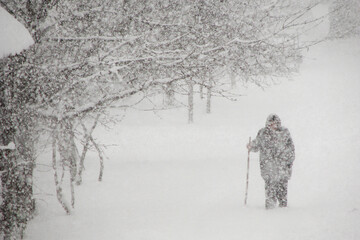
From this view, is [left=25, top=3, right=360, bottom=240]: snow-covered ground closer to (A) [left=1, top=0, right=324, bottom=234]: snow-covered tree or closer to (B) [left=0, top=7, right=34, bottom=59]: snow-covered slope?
(A) [left=1, top=0, right=324, bottom=234]: snow-covered tree

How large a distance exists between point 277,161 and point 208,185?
8.94 ft

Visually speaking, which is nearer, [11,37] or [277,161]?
[11,37]

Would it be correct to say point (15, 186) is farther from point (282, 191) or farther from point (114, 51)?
point (282, 191)

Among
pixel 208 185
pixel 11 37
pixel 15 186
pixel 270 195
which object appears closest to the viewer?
pixel 11 37

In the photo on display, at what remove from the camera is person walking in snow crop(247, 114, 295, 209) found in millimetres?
5906

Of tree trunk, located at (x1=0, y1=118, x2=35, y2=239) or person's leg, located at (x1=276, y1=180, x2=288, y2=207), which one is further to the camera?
person's leg, located at (x1=276, y1=180, x2=288, y2=207)

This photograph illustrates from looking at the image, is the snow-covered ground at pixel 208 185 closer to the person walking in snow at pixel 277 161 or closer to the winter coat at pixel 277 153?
the person walking in snow at pixel 277 161

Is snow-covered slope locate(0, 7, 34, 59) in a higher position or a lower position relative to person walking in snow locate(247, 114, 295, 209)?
higher

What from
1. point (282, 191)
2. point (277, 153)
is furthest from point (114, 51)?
point (282, 191)

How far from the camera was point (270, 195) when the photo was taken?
19.4 feet

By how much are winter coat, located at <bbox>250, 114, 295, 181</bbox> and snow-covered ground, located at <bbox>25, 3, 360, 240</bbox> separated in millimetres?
734

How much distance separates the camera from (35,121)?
492 cm

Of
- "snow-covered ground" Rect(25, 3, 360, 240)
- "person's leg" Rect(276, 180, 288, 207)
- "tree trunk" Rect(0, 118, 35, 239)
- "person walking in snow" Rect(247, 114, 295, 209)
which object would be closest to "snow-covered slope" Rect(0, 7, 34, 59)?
"tree trunk" Rect(0, 118, 35, 239)

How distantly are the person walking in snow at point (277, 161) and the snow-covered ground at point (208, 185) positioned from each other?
1.22 ft
